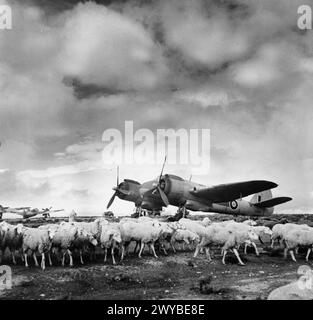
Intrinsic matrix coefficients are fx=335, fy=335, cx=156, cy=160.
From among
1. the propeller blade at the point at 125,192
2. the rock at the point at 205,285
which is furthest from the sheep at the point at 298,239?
the propeller blade at the point at 125,192

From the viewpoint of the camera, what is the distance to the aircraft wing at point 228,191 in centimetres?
2313

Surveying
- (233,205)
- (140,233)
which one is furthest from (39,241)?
(233,205)

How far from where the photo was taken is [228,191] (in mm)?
26047

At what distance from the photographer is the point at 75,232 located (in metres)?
12.2

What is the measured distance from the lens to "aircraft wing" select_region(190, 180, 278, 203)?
23128mm

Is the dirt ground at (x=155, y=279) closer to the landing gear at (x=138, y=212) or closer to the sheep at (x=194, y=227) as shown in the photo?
the sheep at (x=194, y=227)

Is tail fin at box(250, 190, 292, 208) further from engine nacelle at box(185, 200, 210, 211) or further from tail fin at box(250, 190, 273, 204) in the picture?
engine nacelle at box(185, 200, 210, 211)

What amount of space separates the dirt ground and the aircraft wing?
1025cm

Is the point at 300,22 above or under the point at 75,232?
above

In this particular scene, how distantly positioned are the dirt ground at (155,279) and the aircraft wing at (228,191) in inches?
403

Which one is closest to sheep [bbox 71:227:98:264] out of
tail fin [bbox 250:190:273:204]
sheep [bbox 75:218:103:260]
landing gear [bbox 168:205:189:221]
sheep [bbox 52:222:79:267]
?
sheep [bbox 52:222:79:267]
